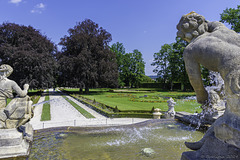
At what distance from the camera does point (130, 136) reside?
233 inches

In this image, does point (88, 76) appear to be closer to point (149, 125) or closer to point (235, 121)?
point (149, 125)

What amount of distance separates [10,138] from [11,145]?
17 cm

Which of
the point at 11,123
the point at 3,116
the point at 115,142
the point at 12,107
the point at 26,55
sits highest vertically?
the point at 26,55

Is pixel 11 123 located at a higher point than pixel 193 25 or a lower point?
lower

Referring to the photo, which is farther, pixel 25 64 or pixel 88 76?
pixel 88 76

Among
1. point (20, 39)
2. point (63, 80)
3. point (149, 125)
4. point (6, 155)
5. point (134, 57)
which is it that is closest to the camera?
point (6, 155)

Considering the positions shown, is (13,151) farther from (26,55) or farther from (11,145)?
(26,55)

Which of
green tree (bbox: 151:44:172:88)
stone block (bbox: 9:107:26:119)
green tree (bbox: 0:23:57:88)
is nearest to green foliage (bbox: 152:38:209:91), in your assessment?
green tree (bbox: 151:44:172:88)

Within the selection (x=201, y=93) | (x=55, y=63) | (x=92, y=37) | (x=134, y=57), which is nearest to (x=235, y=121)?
(x=201, y=93)

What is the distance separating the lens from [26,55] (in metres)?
28.0

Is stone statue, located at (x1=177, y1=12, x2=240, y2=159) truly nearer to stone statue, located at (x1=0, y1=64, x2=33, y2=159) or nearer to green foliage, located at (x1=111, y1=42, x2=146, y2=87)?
stone statue, located at (x1=0, y1=64, x2=33, y2=159)

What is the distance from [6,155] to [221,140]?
452 centimetres

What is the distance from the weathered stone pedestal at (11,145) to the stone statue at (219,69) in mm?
3913

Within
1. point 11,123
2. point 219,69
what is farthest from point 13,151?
point 219,69
